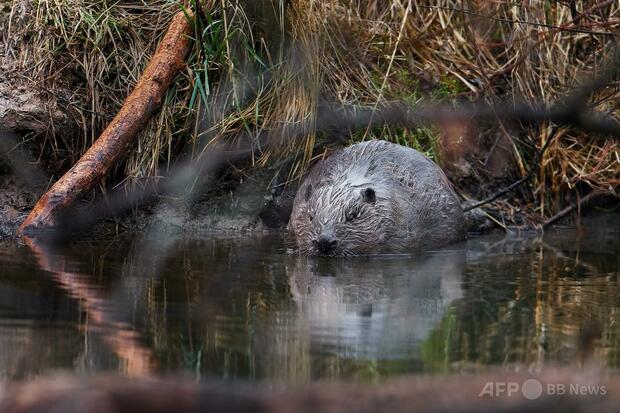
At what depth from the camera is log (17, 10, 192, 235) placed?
6.04 m

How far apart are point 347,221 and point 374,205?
24 cm

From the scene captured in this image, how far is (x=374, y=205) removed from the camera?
6.12m

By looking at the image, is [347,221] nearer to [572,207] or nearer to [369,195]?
[369,195]

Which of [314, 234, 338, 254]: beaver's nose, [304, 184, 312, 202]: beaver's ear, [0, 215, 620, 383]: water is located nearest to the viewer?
[0, 215, 620, 383]: water

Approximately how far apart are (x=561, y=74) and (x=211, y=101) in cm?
309

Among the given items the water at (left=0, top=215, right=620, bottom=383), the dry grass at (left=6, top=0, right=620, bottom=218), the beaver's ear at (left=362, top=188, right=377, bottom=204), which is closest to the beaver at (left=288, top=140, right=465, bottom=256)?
the beaver's ear at (left=362, top=188, right=377, bottom=204)

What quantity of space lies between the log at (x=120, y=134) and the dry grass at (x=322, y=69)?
6.0 inches

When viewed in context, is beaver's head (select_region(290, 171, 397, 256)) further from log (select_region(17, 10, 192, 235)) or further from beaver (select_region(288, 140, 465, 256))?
log (select_region(17, 10, 192, 235))

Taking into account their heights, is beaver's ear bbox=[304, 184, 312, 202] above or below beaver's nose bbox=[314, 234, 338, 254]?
above

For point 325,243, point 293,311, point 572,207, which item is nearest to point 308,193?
point 325,243

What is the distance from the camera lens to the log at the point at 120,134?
6.04 m

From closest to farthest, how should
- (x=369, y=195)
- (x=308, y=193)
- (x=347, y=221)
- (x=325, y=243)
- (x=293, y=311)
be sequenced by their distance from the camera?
(x=293, y=311) < (x=325, y=243) < (x=347, y=221) < (x=369, y=195) < (x=308, y=193)

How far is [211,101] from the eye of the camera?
7055 mm

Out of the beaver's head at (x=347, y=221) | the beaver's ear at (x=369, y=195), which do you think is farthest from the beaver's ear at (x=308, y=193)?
the beaver's ear at (x=369, y=195)
